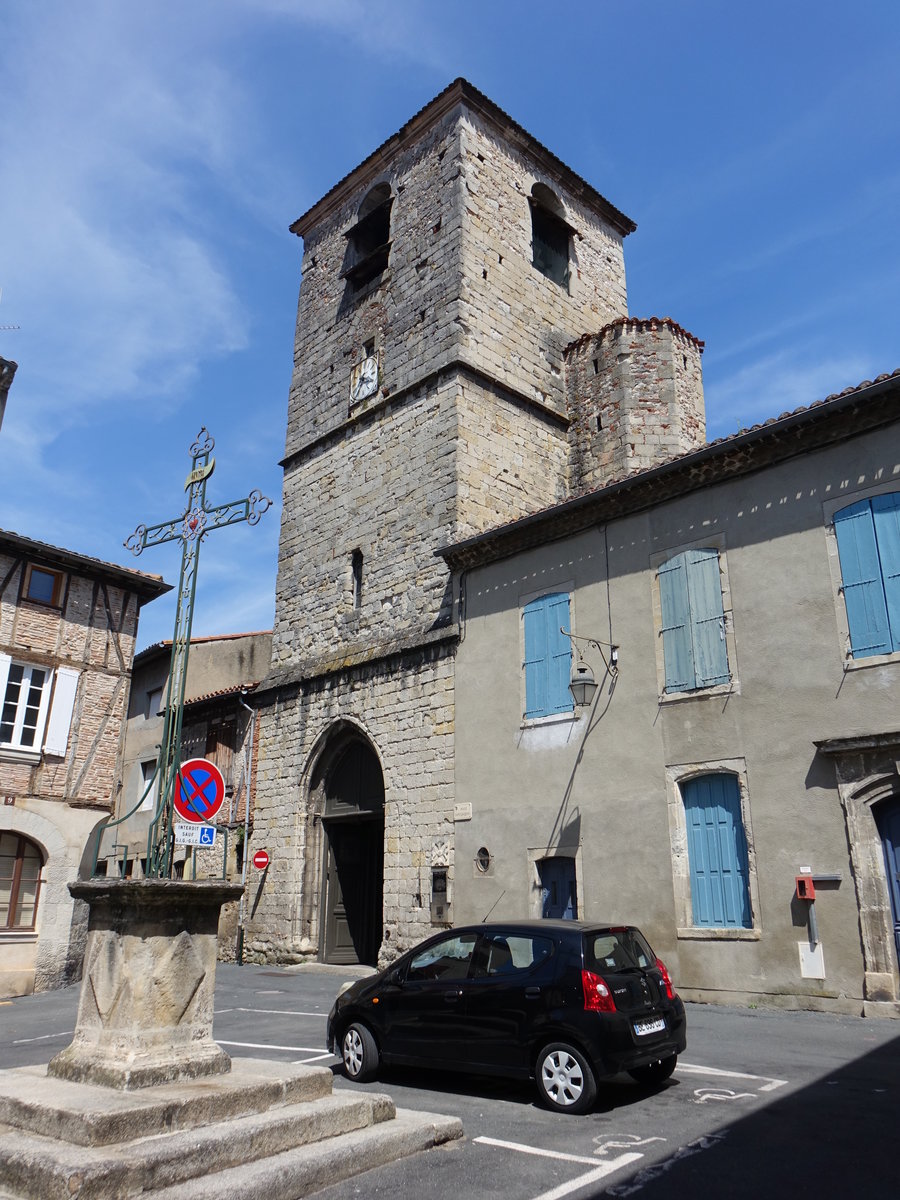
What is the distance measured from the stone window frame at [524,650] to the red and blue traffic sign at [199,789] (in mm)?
6170

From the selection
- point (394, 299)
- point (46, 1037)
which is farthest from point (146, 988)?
point (394, 299)

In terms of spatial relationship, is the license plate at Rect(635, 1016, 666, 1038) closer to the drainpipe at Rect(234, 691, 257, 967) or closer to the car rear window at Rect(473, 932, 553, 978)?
the car rear window at Rect(473, 932, 553, 978)

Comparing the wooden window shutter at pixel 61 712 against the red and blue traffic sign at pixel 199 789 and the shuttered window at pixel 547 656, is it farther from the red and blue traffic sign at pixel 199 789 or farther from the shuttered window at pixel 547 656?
the red and blue traffic sign at pixel 199 789

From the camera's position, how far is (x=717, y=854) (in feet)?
33.6

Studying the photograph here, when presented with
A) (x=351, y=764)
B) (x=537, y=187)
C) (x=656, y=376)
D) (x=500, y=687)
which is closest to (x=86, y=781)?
(x=351, y=764)

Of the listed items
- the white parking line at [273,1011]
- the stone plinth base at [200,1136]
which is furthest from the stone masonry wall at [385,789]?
the stone plinth base at [200,1136]

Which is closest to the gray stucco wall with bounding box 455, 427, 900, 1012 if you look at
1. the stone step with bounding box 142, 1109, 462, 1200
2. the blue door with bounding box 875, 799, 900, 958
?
the blue door with bounding box 875, 799, 900, 958

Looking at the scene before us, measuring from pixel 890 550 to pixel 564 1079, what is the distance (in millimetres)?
6505

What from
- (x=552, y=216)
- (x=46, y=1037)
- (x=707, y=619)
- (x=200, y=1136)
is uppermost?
(x=552, y=216)

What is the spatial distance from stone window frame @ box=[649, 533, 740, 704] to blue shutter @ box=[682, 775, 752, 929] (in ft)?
3.21

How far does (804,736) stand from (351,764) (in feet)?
28.1

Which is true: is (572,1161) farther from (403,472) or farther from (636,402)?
(636,402)

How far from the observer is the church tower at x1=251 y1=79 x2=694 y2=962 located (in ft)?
48.3

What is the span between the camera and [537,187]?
19875 mm
